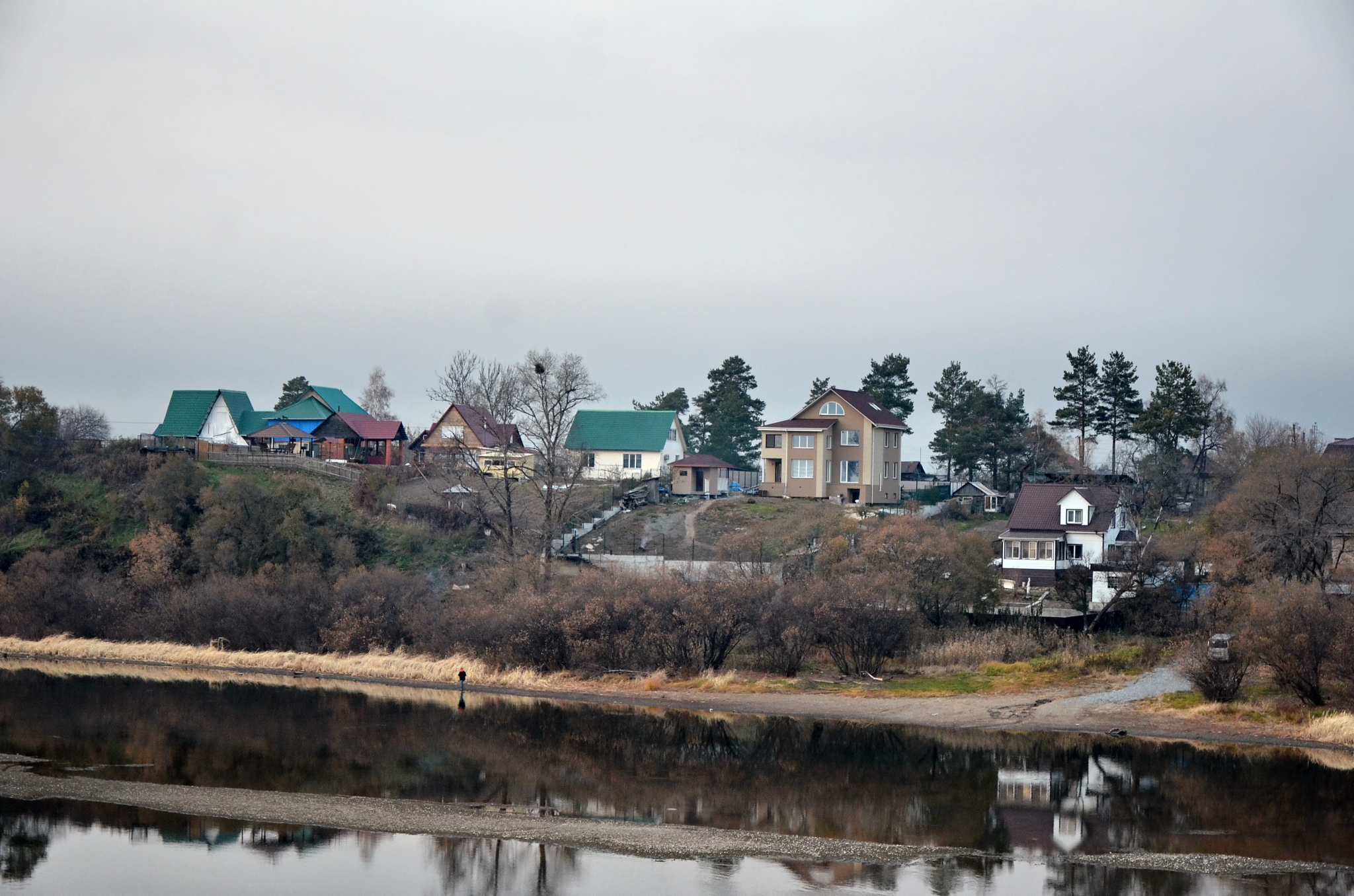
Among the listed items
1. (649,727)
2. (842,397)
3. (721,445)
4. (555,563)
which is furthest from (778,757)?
(721,445)

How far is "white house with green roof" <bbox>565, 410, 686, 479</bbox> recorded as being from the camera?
6725 centimetres

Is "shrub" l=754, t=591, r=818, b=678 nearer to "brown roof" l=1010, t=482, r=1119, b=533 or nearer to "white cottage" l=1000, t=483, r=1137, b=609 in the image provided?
"white cottage" l=1000, t=483, r=1137, b=609

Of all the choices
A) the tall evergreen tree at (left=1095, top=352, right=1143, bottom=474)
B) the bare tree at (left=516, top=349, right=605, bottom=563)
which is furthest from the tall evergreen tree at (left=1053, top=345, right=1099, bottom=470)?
the bare tree at (left=516, top=349, right=605, bottom=563)

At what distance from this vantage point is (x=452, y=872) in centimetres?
1998

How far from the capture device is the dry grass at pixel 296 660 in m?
39.1

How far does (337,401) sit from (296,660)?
35409mm

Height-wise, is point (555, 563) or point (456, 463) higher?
point (456, 463)

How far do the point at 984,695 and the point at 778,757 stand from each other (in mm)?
8887

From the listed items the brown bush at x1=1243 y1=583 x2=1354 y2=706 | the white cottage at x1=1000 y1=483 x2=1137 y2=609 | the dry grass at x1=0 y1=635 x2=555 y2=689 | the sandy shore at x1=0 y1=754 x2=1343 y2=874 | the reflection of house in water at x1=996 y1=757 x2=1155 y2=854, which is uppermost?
the white cottage at x1=1000 y1=483 x2=1137 y2=609

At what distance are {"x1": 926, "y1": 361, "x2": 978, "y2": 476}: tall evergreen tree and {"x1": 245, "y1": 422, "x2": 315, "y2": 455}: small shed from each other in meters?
35.7

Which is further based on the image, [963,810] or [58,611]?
[58,611]

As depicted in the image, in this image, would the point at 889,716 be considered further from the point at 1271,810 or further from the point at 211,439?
the point at 211,439

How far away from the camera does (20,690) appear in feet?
120

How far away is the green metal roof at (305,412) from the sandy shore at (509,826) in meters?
44.3
